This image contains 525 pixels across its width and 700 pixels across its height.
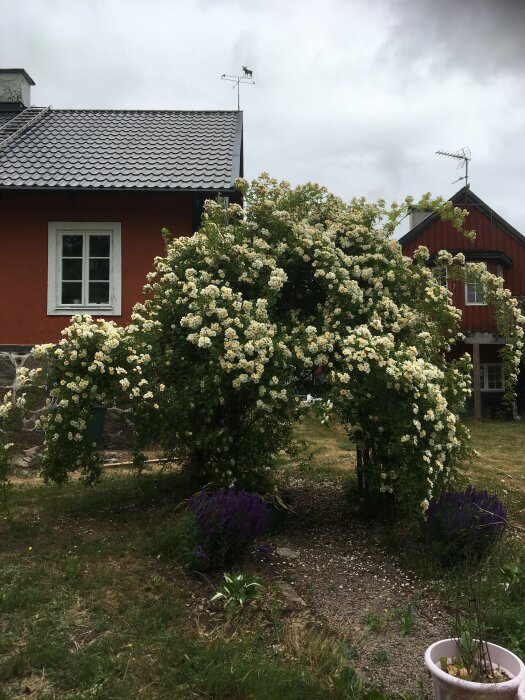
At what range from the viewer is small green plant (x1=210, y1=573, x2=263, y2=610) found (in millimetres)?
3633

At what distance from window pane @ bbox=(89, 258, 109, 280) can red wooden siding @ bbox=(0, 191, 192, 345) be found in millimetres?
292

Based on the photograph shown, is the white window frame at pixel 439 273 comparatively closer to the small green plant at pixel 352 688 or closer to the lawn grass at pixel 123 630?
the lawn grass at pixel 123 630

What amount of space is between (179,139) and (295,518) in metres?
7.74

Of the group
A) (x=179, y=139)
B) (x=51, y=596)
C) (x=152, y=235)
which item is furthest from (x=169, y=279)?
(x=179, y=139)

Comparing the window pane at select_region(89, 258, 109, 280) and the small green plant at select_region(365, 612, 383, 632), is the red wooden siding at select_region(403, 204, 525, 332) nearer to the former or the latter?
the window pane at select_region(89, 258, 109, 280)

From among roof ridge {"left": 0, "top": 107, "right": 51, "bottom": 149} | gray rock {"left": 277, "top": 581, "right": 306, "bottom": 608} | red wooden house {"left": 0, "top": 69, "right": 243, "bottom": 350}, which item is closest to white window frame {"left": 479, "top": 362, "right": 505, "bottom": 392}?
red wooden house {"left": 0, "top": 69, "right": 243, "bottom": 350}

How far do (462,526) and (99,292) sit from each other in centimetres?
669

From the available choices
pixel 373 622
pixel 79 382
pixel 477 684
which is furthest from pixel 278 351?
pixel 477 684

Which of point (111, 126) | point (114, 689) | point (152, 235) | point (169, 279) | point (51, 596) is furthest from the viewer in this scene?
point (111, 126)

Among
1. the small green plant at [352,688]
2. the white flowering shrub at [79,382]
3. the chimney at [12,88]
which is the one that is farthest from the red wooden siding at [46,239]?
the small green plant at [352,688]

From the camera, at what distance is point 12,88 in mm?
12766

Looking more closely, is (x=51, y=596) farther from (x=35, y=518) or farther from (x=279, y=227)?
(x=279, y=227)

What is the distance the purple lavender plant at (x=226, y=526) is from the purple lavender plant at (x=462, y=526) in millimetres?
1174

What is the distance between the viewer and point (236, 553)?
4.28 m
